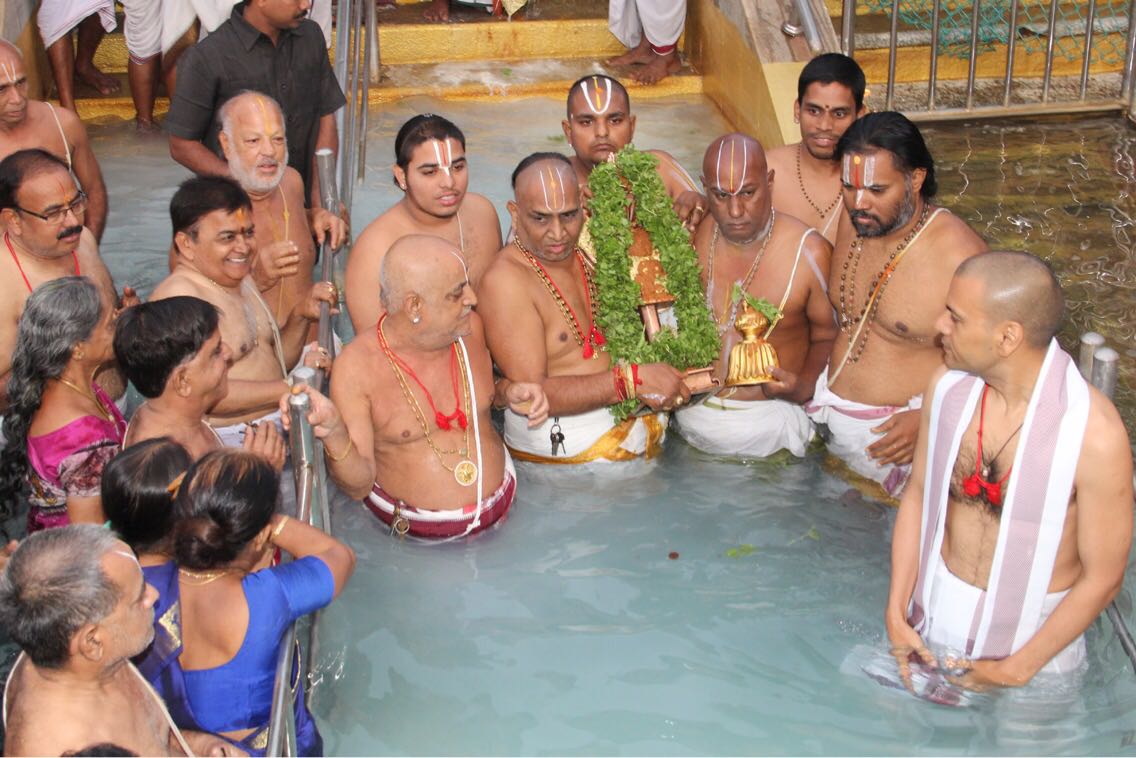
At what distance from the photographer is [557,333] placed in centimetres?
541

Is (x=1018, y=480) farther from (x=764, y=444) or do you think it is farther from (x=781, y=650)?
(x=764, y=444)

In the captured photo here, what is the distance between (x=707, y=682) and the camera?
4.70 meters

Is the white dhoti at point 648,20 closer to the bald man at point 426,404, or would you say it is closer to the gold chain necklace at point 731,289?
the gold chain necklace at point 731,289

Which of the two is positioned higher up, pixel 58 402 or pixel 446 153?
pixel 446 153

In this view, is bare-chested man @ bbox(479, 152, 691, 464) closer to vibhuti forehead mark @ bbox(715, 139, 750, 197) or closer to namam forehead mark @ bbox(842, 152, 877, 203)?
vibhuti forehead mark @ bbox(715, 139, 750, 197)

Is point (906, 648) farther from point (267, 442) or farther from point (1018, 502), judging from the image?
point (267, 442)

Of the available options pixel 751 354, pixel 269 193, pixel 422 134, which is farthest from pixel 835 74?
pixel 269 193

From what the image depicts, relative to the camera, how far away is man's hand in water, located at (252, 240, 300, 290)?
16.9 feet

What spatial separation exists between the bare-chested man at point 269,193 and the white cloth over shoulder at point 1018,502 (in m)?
2.67

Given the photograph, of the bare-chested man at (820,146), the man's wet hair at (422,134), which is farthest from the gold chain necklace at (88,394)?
the bare-chested man at (820,146)

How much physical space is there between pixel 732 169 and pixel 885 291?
786 millimetres

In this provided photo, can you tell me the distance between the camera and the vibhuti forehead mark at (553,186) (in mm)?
Answer: 5113

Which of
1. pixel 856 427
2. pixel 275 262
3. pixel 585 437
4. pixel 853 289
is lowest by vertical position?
pixel 585 437

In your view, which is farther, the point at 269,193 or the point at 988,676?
the point at 269,193
